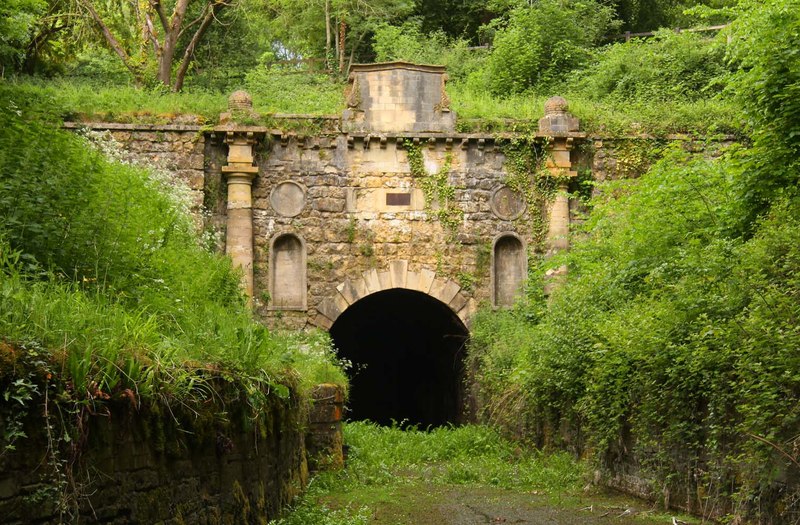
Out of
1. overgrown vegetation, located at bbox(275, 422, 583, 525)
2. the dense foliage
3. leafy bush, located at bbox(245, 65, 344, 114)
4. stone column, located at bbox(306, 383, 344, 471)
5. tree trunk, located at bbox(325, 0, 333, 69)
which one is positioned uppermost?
tree trunk, located at bbox(325, 0, 333, 69)

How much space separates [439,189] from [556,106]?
8.97 ft

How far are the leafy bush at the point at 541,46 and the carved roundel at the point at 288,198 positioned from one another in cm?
833

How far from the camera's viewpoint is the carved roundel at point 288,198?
63.9ft

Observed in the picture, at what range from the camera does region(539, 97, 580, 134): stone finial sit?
771 inches

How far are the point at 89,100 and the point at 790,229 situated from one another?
47.2 feet

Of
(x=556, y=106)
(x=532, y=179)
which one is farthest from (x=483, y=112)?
(x=532, y=179)

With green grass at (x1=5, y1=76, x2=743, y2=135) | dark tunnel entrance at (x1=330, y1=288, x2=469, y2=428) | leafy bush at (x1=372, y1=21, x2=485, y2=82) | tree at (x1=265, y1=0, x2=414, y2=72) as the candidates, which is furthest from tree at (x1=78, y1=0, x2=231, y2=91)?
dark tunnel entrance at (x1=330, y1=288, x2=469, y2=428)

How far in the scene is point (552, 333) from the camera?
529 inches

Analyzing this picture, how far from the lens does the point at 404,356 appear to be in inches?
1155

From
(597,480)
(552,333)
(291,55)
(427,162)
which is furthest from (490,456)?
(291,55)

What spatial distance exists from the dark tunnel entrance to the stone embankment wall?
12261mm

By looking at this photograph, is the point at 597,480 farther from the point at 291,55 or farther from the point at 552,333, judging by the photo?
the point at 291,55

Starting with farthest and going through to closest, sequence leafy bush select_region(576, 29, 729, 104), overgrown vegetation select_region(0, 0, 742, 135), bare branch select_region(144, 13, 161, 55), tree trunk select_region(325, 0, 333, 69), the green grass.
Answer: tree trunk select_region(325, 0, 333, 69) < bare branch select_region(144, 13, 161, 55) < leafy bush select_region(576, 29, 729, 104) < overgrown vegetation select_region(0, 0, 742, 135) < the green grass

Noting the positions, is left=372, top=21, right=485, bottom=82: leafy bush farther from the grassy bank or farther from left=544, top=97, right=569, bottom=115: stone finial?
the grassy bank
